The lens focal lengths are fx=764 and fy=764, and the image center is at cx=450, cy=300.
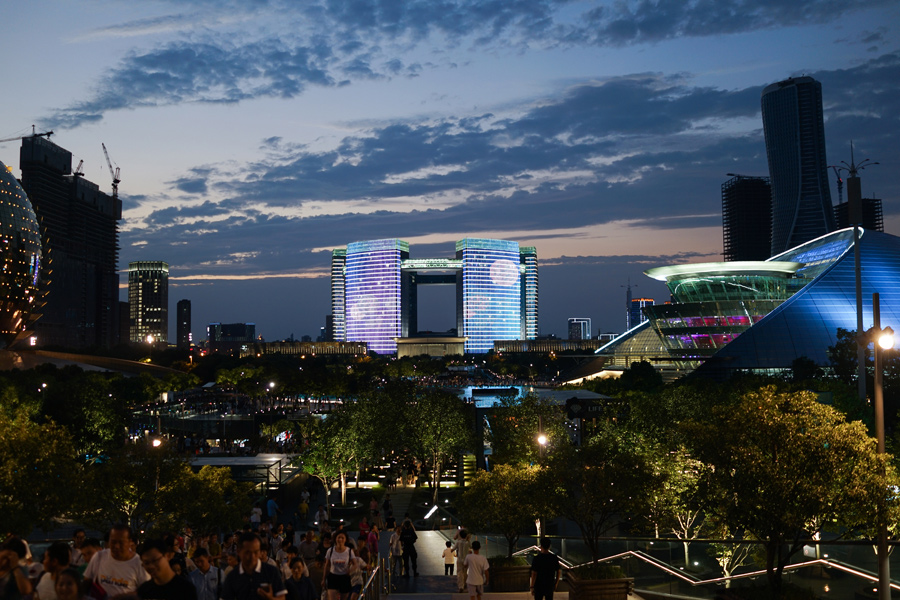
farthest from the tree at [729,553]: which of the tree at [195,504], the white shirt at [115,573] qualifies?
the tree at [195,504]

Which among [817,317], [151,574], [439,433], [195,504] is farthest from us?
[817,317]

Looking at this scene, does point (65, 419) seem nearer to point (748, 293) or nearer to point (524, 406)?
point (524, 406)

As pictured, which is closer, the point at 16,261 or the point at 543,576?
the point at 543,576

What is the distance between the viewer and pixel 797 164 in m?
182

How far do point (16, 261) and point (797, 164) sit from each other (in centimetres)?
16652

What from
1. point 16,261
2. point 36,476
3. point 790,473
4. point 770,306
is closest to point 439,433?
point 36,476

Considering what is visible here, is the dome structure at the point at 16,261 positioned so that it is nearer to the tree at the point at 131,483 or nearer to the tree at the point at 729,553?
the tree at the point at 131,483

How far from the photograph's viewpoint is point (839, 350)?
63031mm

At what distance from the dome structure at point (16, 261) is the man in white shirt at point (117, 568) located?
257 feet

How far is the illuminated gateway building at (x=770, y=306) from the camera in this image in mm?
87500

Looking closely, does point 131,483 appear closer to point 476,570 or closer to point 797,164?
point 476,570

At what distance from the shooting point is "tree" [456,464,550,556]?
21.3 metres

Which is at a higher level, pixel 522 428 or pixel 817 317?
pixel 817 317

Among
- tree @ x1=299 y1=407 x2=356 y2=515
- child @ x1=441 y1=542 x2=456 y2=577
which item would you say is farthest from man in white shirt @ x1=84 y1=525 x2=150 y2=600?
tree @ x1=299 y1=407 x2=356 y2=515
